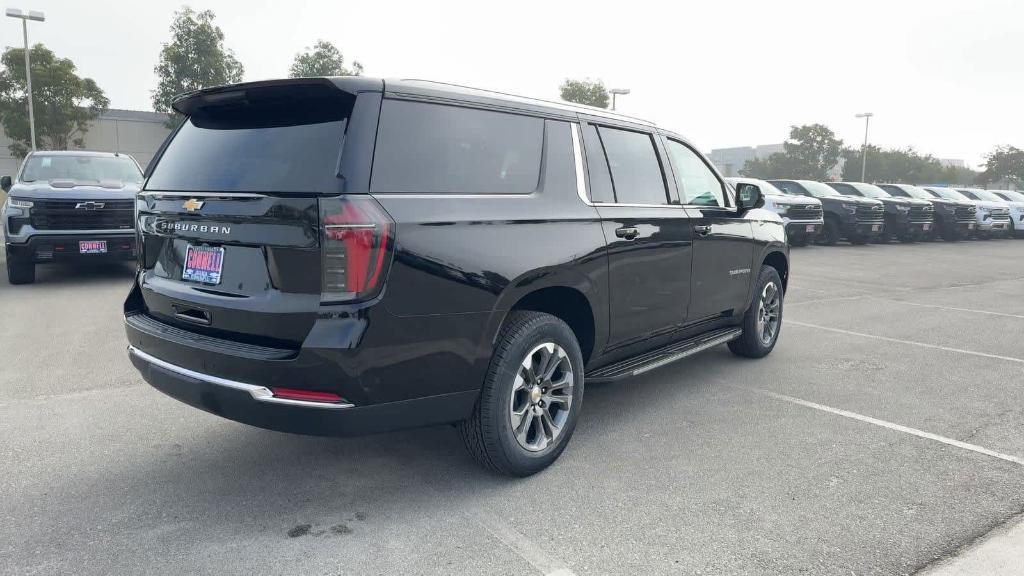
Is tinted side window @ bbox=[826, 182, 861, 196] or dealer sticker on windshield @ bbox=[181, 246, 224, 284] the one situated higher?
tinted side window @ bbox=[826, 182, 861, 196]

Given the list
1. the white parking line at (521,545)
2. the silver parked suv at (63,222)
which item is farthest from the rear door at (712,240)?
the silver parked suv at (63,222)

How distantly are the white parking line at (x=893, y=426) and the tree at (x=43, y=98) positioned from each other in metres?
37.9

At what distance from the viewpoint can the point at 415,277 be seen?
2869 mm

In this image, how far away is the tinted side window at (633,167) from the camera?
13.6ft

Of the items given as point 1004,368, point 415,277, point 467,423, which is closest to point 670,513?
point 467,423

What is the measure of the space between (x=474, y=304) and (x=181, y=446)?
192cm

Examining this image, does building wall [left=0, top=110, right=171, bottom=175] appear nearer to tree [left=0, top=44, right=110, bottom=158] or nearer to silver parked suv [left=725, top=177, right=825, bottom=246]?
tree [left=0, top=44, right=110, bottom=158]

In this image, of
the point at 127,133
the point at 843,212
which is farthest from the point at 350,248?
the point at 127,133

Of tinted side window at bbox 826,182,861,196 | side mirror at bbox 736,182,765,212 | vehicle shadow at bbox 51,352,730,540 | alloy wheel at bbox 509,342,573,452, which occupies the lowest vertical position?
vehicle shadow at bbox 51,352,730,540

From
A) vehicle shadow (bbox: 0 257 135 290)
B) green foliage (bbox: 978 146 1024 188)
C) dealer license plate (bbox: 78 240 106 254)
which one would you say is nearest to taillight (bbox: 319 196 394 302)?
dealer license plate (bbox: 78 240 106 254)

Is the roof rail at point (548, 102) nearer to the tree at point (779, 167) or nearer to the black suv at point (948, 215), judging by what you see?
the black suv at point (948, 215)

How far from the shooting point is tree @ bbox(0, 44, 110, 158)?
33.3 m

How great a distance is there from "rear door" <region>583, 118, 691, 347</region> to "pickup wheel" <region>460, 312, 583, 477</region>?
1.67 feet

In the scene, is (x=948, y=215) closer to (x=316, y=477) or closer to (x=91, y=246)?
(x=91, y=246)
